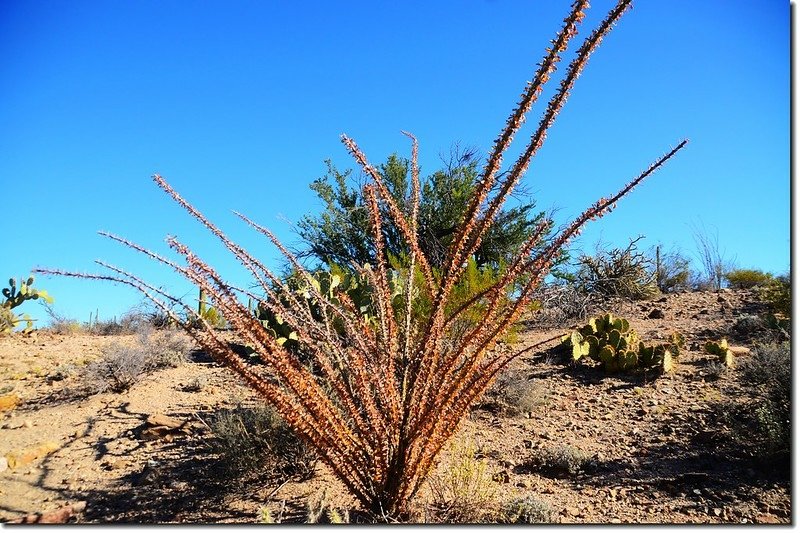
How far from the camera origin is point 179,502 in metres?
4.06

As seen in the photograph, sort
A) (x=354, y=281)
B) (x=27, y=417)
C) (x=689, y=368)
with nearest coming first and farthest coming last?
1. (x=27, y=417)
2. (x=689, y=368)
3. (x=354, y=281)

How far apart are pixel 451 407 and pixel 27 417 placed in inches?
213

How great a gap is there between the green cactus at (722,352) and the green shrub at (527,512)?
4.07 metres

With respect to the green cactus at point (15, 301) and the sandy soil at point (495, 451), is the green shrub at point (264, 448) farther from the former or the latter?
the green cactus at point (15, 301)

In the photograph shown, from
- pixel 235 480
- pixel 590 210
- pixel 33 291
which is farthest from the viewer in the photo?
pixel 33 291

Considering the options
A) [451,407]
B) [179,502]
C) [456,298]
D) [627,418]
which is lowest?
[179,502]

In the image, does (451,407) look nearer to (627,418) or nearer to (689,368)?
(627,418)

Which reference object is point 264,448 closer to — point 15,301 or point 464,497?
point 464,497

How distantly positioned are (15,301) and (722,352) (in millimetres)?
11660

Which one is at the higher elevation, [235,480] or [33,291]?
[33,291]

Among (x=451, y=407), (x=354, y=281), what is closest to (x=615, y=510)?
(x=451, y=407)

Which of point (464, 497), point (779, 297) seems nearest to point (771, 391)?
point (464, 497)

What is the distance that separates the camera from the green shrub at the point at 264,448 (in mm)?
4445

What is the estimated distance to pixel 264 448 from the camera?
463 centimetres
